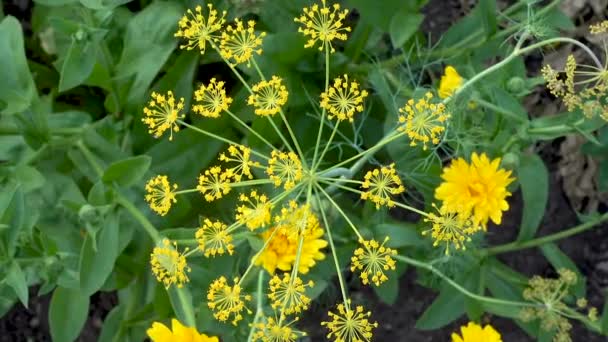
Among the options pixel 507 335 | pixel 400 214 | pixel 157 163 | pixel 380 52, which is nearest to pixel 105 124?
pixel 157 163

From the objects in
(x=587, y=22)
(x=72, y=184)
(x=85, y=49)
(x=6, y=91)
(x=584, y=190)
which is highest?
(x=587, y=22)

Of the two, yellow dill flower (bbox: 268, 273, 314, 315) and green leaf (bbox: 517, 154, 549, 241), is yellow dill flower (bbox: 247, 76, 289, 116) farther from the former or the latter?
green leaf (bbox: 517, 154, 549, 241)

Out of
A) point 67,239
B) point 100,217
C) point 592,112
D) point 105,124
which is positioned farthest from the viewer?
point 105,124

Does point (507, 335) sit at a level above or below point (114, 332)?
above

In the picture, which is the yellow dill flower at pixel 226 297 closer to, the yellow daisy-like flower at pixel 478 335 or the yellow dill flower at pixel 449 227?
the yellow dill flower at pixel 449 227

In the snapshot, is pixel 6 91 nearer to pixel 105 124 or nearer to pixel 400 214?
pixel 105 124

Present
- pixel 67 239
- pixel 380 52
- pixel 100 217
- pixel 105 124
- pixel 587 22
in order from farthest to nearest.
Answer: pixel 587 22 < pixel 380 52 < pixel 105 124 < pixel 67 239 < pixel 100 217

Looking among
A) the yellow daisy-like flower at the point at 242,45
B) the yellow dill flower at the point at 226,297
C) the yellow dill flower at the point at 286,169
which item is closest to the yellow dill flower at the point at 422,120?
the yellow dill flower at the point at 286,169
